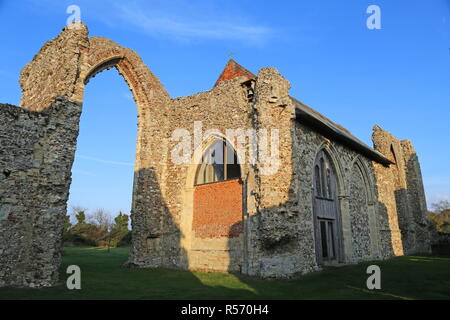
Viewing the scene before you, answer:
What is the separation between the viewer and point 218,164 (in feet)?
42.8

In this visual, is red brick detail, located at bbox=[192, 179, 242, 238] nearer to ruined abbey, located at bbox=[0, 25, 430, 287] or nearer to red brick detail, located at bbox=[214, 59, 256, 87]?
ruined abbey, located at bbox=[0, 25, 430, 287]

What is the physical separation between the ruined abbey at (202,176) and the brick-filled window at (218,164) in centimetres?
4

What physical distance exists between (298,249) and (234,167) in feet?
13.2

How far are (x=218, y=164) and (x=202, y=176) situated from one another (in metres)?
0.91

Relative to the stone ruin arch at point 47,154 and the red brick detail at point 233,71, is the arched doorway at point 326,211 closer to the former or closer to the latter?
the red brick detail at point 233,71

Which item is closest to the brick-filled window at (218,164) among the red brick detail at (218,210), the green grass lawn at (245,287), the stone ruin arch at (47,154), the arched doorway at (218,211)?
the arched doorway at (218,211)

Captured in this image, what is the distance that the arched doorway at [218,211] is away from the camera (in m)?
11.5

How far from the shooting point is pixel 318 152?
13.6 metres

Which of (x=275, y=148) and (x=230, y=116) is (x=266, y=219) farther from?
(x=230, y=116)

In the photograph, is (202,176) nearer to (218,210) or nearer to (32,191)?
(218,210)

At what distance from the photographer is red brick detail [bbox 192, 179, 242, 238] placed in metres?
11.7

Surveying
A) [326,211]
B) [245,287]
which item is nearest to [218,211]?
[245,287]

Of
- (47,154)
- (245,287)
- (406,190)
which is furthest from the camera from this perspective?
(406,190)
